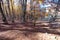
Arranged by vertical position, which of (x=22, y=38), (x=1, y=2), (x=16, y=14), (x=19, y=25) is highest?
(x=1, y=2)

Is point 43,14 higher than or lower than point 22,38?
higher

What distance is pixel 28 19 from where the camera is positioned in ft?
5.21

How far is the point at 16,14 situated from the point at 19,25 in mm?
118

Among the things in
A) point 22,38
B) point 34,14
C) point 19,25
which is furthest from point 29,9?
point 22,38

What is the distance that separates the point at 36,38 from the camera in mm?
1550

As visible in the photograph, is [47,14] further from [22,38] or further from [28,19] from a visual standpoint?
[22,38]

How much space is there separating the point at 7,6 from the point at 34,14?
29 cm

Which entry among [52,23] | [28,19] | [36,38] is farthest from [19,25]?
[52,23]

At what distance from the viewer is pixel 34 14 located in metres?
1.60

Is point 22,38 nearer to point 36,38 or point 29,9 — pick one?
point 36,38

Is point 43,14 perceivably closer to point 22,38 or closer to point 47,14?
point 47,14

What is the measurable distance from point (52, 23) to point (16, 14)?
0.39m

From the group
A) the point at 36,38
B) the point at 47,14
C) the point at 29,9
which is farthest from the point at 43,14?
the point at 36,38

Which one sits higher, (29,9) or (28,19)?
(29,9)
